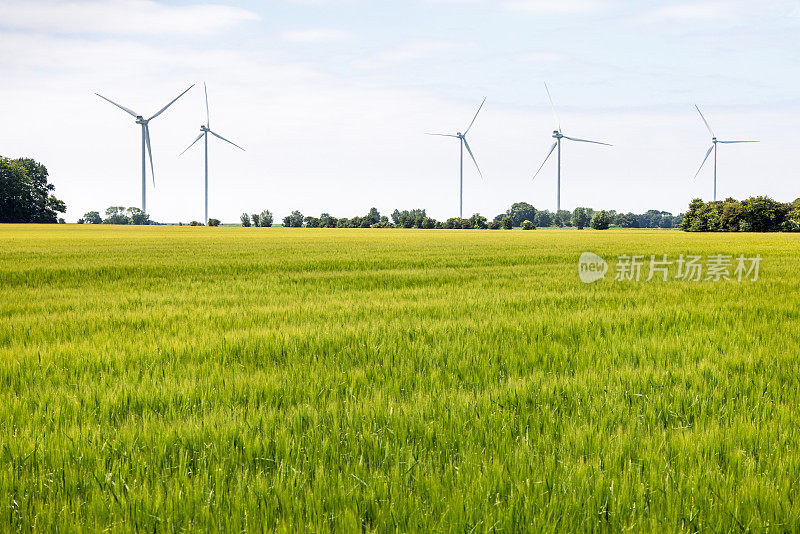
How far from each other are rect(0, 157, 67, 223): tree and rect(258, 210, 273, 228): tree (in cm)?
5192

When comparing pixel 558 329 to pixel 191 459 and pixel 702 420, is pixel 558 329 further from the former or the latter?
pixel 191 459

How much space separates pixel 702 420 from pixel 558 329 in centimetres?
334

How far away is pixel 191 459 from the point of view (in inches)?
124

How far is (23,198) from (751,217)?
144 m

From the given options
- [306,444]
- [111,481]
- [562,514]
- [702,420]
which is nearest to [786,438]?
[702,420]

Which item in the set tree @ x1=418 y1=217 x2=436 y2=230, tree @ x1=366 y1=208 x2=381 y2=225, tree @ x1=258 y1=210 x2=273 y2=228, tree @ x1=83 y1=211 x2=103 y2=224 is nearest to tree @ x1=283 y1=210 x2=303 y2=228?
tree @ x1=258 y1=210 x2=273 y2=228

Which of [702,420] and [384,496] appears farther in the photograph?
[702,420]

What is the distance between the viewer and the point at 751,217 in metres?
96.9

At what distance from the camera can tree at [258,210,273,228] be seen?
6152 inches

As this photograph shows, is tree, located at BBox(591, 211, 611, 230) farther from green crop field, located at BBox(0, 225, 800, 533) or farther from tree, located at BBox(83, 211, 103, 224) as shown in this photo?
tree, located at BBox(83, 211, 103, 224)

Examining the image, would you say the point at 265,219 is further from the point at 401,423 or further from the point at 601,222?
the point at 401,423
